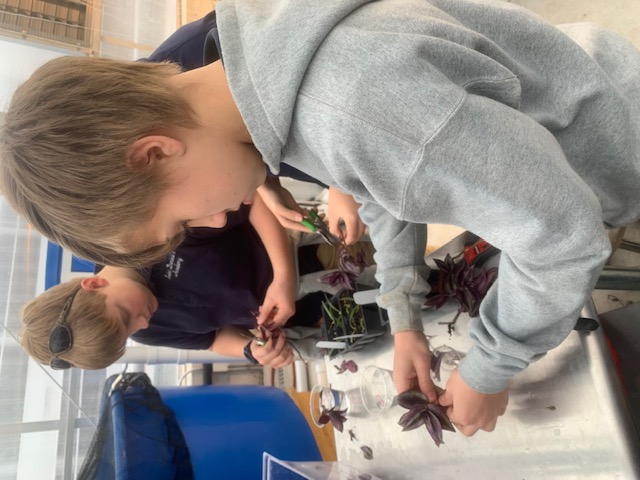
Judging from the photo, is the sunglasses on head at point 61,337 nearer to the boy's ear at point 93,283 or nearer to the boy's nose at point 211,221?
the boy's ear at point 93,283

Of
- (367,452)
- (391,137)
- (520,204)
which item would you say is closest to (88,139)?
(391,137)

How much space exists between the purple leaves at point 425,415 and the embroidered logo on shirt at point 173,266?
2.20ft

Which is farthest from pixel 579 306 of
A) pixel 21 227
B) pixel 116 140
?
pixel 21 227

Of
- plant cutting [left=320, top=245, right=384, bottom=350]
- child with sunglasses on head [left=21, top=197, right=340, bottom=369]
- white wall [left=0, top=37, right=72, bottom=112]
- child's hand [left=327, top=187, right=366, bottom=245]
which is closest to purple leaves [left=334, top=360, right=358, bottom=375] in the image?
plant cutting [left=320, top=245, right=384, bottom=350]

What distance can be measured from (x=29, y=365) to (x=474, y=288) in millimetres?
1258

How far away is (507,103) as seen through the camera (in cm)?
51

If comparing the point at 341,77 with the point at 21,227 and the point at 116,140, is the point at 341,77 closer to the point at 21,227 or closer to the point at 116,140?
the point at 116,140

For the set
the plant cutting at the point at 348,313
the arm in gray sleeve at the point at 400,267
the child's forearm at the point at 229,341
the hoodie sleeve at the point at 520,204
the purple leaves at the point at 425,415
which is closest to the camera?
the hoodie sleeve at the point at 520,204

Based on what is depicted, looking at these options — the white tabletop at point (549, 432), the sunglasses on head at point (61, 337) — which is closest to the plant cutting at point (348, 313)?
the white tabletop at point (549, 432)

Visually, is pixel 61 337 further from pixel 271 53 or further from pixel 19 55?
pixel 19 55

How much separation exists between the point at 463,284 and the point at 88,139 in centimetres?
62

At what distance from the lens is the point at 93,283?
117cm

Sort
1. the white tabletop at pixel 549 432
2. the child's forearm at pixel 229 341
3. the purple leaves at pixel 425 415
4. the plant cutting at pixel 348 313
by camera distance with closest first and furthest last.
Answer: the white tabletop at pixel 549 432 < the purple leaves at pixel 425 415 < the plant cutting at pixel 348 313 < the child's forearm at pixel 229 341

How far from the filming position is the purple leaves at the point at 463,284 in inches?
29.7
